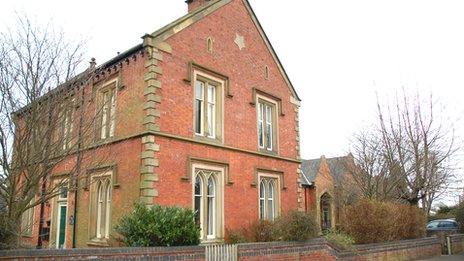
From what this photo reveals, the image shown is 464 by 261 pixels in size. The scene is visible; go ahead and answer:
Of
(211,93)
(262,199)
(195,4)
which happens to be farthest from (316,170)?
(211,93)

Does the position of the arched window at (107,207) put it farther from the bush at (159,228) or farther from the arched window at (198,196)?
the bush at (159,228)

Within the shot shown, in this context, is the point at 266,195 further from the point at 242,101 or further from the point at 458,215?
the point at 458,215

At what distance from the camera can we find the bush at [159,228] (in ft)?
40.3

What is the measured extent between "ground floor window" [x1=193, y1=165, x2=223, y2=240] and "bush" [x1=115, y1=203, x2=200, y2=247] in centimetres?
411

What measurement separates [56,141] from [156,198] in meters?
5.59

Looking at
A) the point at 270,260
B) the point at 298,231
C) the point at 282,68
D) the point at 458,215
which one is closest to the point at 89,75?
the point at 270,260

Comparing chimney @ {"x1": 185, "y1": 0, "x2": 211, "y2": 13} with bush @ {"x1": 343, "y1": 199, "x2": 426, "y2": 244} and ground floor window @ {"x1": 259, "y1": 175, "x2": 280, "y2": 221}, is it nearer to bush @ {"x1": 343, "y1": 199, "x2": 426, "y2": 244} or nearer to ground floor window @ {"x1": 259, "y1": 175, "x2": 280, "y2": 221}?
ground floor window @ {"x1": 259, "y1": 175, "x2": 280, "y2": 221}

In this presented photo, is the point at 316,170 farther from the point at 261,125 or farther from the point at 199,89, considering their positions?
the point at 199,89

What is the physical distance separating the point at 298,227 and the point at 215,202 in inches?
147

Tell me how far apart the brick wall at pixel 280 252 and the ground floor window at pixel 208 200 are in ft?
11.9

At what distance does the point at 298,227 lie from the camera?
16062 millimetres

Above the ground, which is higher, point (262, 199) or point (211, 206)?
point (262, 199)

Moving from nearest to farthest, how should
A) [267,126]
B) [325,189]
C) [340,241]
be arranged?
[340,241] < [267,126] < [325,189]

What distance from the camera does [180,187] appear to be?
1628 cm
